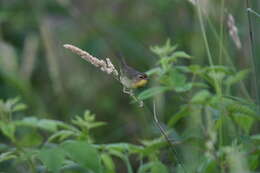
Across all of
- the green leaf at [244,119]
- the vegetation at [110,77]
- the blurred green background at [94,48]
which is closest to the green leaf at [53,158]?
the vegetation at [110,77]

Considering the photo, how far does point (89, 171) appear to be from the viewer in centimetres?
118

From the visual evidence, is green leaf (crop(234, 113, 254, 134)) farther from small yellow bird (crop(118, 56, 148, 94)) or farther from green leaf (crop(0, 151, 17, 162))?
green leaf (crop(0, 151, 17, 162))

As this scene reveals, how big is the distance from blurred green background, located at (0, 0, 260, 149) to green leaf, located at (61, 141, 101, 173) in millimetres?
1136

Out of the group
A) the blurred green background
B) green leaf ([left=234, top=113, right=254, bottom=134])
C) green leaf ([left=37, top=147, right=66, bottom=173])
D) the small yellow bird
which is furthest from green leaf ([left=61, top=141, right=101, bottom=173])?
the blurred green background

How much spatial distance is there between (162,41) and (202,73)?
164 cm

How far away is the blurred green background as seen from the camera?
2.58 metres

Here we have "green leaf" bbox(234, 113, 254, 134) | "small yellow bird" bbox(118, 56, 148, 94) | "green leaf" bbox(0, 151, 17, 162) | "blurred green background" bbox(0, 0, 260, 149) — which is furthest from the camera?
"blurred green background" bbox(0, 0, 260, 149)

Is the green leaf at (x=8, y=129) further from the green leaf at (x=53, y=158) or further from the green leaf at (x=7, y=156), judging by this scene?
the green leaf at (x=53, y=158)

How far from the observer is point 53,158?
108 centimetres

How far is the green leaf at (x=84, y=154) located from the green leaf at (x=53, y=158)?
0.02 meters

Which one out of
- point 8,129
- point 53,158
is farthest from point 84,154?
point 8,129

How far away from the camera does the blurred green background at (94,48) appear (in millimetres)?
2584

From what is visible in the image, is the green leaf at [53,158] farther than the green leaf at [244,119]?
No

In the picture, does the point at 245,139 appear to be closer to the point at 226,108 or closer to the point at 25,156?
the point at 226,108
